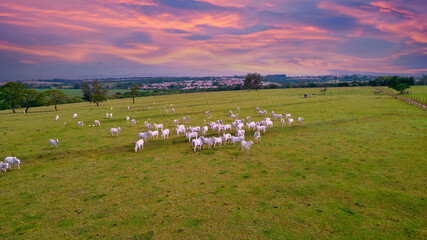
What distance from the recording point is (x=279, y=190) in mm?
13258

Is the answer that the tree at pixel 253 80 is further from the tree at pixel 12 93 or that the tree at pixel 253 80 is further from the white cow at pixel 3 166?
the white cow at pixel 3 166

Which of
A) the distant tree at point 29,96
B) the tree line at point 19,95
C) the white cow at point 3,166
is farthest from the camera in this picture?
the distant tree at point 29,96

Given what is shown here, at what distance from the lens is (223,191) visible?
13359 mm

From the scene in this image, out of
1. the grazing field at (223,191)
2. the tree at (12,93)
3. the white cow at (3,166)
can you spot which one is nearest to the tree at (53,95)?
the tree at (12,93)

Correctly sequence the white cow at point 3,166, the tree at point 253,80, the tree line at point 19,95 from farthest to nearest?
1. the tree at point 253,80
2. the tree line at point 19,95
3. the white cow at point 3,166

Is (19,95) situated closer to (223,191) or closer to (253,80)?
(223,191)

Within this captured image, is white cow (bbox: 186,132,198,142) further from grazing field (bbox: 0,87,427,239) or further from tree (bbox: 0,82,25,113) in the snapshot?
tree (bbox: 0,82,25,113)

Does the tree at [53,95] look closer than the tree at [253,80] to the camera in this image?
Yes

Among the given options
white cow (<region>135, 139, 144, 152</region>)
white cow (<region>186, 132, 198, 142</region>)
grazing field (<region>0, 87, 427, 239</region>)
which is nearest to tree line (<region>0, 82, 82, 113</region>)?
grazing field (<region>0, 87, 427, 239</region>)

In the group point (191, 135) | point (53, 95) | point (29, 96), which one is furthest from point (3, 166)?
point (29, 96)

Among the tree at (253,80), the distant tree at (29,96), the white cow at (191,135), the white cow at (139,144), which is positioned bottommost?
the white cow at (139,144)

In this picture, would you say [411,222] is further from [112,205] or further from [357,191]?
[112,205]

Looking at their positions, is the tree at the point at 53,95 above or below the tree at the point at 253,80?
below

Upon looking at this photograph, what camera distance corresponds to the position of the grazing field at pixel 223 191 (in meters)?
10.0
